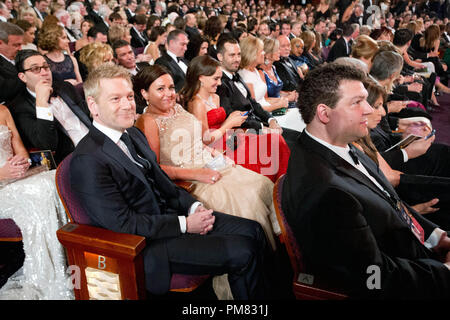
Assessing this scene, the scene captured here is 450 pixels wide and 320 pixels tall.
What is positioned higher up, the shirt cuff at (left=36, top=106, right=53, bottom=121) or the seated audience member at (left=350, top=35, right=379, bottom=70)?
the seated audience member at (left=350, top=35, right=379, bottom=70)

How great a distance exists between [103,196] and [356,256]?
971 mm

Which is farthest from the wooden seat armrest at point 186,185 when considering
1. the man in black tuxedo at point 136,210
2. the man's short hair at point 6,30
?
the man's short hair at point 6,30

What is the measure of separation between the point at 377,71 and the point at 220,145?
149cm

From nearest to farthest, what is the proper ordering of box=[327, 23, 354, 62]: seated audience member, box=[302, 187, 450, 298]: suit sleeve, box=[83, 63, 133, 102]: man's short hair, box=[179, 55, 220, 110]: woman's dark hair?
box=[302, 187, 450, 298]: suit sleeve → box=[83, 63, 133, 102]: man's short hair → box=[179, 55, 220, 110]: woman's dark hair → box=[327, 23, 354, 62]: seated audience member

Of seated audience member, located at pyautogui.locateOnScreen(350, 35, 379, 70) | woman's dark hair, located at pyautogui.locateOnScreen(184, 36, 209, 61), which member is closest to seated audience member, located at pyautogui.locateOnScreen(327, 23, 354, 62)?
seated audience member, located at pyautogui.locateOnScreen(350, 35, 379, 70)

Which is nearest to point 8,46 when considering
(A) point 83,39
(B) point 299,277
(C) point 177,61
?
(C) point 177,61

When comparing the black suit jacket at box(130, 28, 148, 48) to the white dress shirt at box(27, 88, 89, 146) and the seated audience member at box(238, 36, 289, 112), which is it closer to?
the seated audience member at box(238, 36, 289, 112)

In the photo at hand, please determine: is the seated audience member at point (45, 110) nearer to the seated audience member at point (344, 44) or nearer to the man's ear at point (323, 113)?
the man's ear at point (323, 113)

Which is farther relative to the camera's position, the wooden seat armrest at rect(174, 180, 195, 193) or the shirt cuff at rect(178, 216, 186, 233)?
the wooden seat armrest at rect(174, 180, 195, 193)

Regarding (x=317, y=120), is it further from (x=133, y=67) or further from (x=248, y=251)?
(x=133, y=67)

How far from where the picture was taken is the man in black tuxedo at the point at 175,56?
3807mm

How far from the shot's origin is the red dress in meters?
2.23

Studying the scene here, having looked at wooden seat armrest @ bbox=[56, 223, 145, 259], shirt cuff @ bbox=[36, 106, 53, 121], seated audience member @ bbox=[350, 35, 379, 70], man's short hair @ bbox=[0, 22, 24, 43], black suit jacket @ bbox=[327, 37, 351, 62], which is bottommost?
wooden seat armrest @ bbox=[56, 223, 145, 259]

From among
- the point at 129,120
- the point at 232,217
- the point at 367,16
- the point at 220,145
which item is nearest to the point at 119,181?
the point at 129,120
